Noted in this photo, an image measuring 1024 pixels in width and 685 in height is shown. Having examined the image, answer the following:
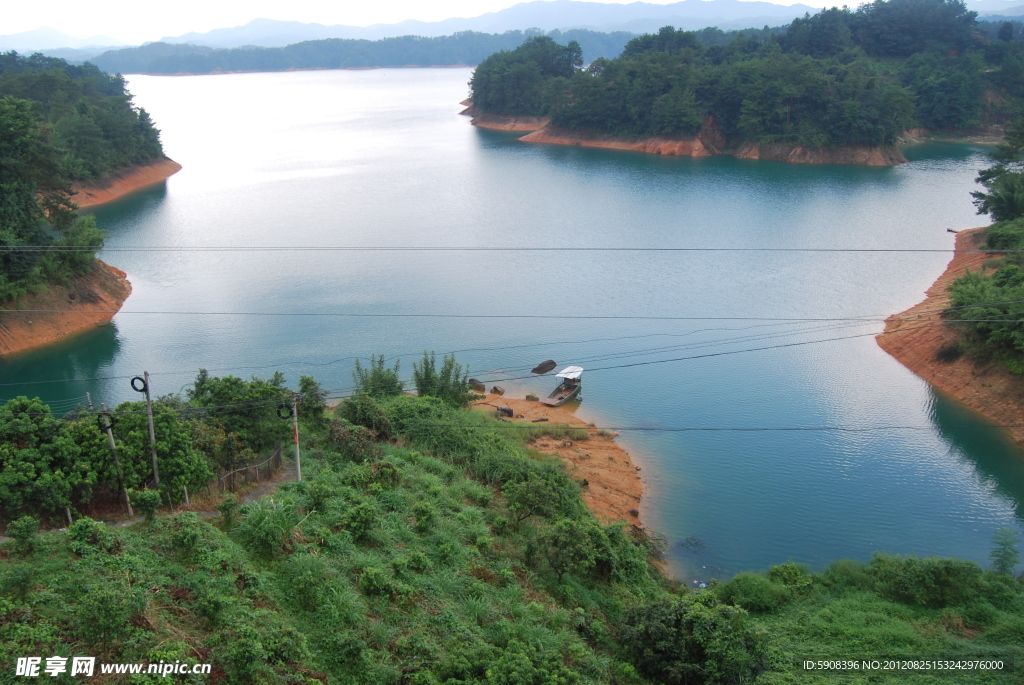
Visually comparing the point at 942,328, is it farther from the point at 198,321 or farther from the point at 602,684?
the point at 198,321

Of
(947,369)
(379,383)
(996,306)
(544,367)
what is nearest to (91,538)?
(379,383)

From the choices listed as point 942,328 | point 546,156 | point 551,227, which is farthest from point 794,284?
point 546,156

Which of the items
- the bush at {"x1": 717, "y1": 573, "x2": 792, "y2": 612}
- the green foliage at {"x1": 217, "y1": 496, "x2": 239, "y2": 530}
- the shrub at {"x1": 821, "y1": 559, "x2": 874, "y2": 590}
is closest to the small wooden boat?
the shrub at {"x1": 821, "y1": 559, "x2": 874, "y2": 590}

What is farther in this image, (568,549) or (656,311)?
(656,311)

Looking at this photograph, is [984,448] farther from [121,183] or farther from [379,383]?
[121,183]

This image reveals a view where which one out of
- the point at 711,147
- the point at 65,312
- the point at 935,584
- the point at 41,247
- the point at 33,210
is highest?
the point at 711,147

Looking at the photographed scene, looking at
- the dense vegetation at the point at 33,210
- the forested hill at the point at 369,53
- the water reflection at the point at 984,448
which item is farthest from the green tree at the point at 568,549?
the forested hill at the point at 369,53
